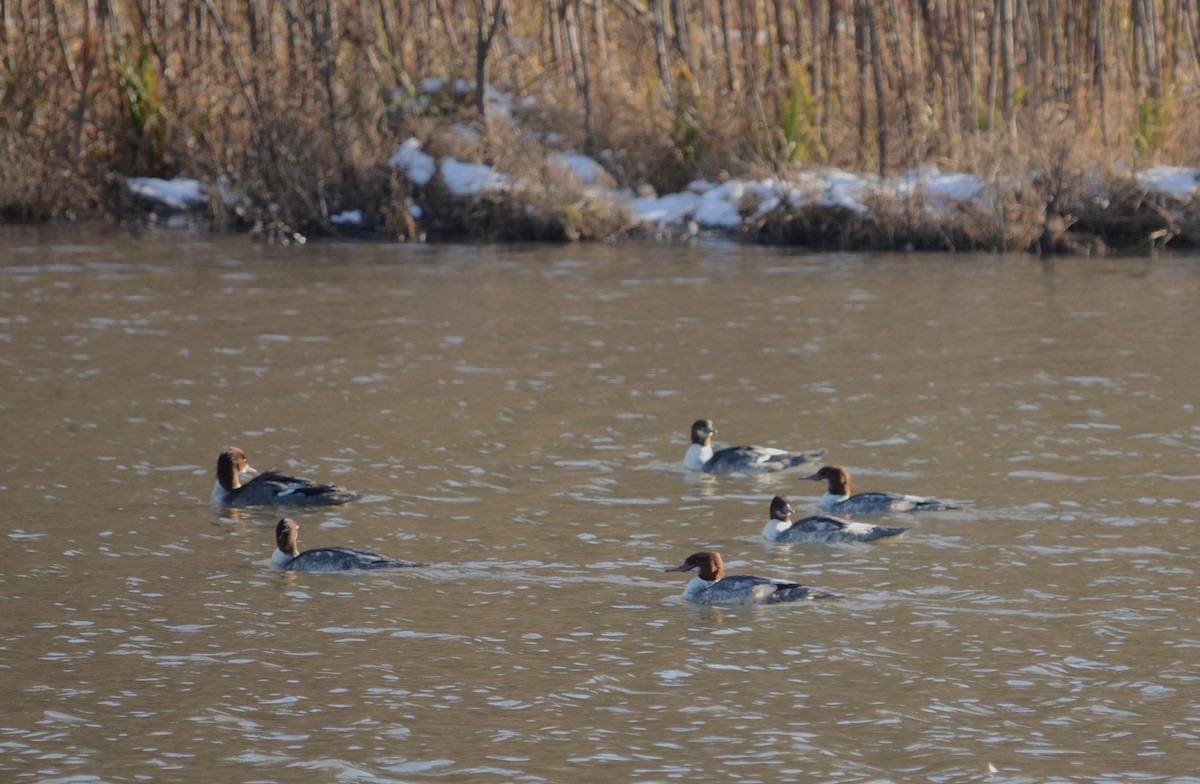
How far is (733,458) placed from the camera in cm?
1184

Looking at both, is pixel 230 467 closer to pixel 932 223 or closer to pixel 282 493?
pixel 282 493

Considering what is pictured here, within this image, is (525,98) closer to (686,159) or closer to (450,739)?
(686,159)

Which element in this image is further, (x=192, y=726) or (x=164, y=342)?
(x=164, y=342)

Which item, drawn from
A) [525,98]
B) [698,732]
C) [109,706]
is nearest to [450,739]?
Result: [698,732]

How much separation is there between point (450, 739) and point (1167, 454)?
6.97 meters

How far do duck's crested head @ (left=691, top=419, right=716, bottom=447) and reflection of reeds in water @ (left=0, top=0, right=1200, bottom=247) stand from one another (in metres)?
14.1

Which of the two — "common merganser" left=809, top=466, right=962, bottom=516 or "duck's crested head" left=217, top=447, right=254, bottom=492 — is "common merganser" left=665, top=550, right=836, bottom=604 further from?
"duck's crested head" left=217, top=447, right=254, bottom=492

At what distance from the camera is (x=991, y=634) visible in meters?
8.32

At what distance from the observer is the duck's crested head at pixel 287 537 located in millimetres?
9648

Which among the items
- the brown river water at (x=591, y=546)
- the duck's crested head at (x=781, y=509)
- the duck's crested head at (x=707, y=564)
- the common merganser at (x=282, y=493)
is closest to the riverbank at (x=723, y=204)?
the brown river water at (x=591, y=546)

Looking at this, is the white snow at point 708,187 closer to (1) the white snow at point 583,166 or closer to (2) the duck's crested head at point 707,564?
(1) the white snow at point 583,166

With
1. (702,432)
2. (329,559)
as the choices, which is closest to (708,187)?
(702,432)

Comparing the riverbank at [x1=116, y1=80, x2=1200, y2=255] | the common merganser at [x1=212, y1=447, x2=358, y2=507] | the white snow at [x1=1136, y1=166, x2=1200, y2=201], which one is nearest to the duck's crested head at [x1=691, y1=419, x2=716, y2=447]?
the common merganser at [x1=212, y1=447, x2=358, y2=507]

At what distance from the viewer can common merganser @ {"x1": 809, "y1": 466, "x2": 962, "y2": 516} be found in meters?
10.6
